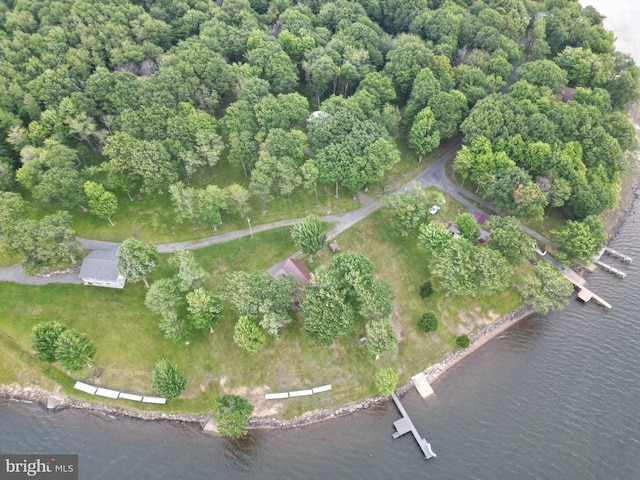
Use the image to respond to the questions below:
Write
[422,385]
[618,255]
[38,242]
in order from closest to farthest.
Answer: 1. [422,385]
2. [38,242]
3. [618,255]

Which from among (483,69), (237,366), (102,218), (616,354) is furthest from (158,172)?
(616,354)

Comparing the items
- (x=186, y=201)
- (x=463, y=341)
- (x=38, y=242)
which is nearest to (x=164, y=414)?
(x=38, y=242)

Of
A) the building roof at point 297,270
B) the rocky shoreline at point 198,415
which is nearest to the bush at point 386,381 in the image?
the rocky shoreline at point 198,415

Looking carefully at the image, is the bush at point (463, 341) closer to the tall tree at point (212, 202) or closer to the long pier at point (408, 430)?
the long pier at point (408, 430)

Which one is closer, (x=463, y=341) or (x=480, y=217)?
(x=463, y=341)

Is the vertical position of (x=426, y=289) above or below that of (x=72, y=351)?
above

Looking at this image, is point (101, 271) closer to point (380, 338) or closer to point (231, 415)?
point (231, 415)

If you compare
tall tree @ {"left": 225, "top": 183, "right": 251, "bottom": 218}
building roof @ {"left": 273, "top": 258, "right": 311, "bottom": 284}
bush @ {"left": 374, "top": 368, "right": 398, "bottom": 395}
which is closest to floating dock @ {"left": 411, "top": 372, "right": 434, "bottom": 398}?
bush @ {"left": 374, "top": 368, "right": 398, "bottom": 395}
